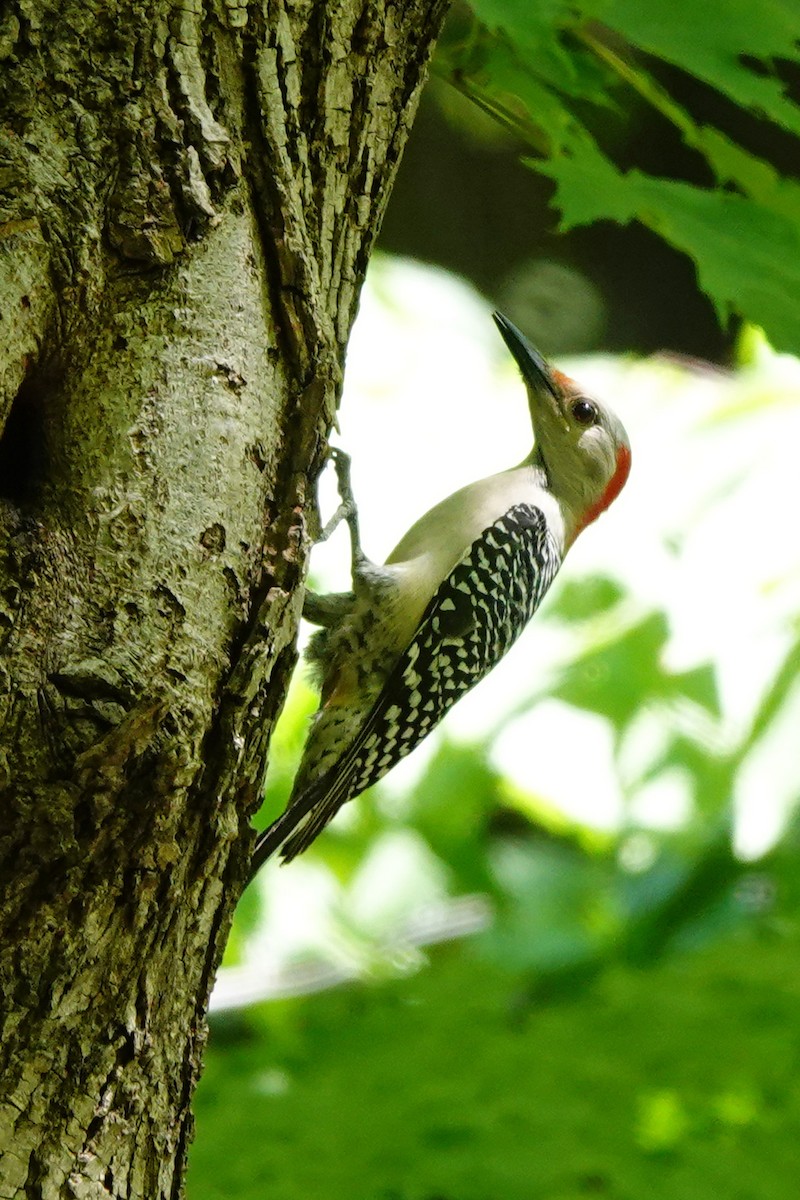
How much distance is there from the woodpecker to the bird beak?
2cm

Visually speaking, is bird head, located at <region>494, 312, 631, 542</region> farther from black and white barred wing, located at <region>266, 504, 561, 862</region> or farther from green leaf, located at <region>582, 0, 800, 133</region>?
green leaf, located at <region>582, 0, 800, 133</region>

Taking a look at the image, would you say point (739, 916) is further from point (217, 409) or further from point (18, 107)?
point (18, 107)

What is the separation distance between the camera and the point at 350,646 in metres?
3.66

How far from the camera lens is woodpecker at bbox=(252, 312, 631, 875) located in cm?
344

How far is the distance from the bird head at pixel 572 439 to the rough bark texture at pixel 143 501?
2.12 meters

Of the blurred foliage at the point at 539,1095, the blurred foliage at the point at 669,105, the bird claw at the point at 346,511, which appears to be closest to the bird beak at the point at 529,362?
the bird claw at the point at 346,511

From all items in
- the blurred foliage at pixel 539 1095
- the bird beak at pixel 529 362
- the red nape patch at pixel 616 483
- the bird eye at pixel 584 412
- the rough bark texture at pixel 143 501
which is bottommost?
the blurred foliage at pixel 539 1095

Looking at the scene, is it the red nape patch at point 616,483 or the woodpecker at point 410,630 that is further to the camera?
the red nape patch at point 616,483

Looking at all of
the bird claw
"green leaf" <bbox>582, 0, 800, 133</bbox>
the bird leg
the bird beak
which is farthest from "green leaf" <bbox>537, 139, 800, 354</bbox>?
the bird beak

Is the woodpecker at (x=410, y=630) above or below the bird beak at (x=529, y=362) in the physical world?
below

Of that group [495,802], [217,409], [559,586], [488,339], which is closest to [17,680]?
[217,409]

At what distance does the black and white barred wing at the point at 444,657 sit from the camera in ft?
11.1

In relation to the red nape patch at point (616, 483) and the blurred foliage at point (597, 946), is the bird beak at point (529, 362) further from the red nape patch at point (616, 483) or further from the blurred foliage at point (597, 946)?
the blurred foliage at point (597, 946)

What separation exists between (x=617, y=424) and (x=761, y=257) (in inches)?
72.0
